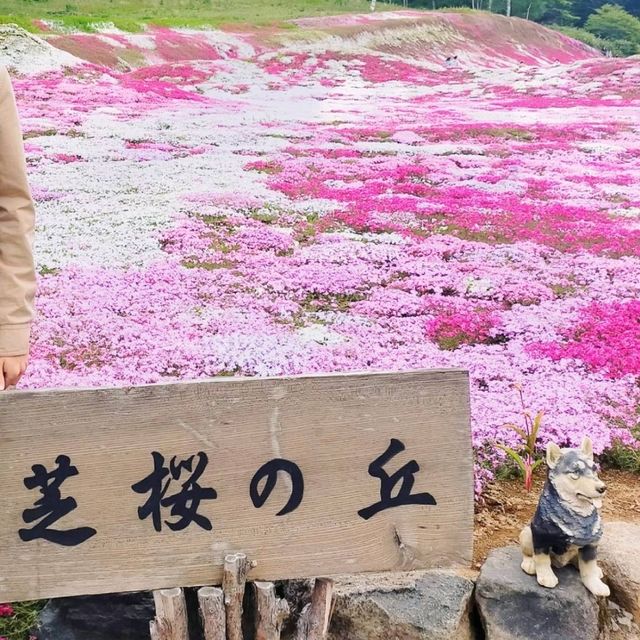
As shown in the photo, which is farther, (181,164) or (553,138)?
(553,138)

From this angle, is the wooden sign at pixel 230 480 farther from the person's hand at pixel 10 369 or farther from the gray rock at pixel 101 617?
the gray rock at pixel 101 617

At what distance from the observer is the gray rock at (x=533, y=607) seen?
3.71 m

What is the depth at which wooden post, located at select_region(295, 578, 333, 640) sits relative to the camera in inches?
132

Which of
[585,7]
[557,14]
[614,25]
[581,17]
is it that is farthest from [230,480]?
[585,7]

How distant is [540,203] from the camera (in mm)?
14953

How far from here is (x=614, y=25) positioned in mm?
96125

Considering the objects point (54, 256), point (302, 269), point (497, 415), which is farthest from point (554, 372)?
point (54, 256)

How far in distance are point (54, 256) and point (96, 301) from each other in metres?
2.33

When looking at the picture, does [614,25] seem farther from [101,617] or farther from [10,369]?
[101,617]

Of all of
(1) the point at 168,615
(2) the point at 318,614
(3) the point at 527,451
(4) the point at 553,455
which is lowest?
(3) the point at 527,451

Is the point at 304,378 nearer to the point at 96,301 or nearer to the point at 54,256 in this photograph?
the point at 96,301

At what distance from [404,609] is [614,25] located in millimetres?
109139

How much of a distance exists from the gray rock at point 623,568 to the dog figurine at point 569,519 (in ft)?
0.92

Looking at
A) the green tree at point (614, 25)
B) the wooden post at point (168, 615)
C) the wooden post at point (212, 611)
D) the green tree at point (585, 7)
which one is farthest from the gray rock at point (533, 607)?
the green tree at point (585, 7)
